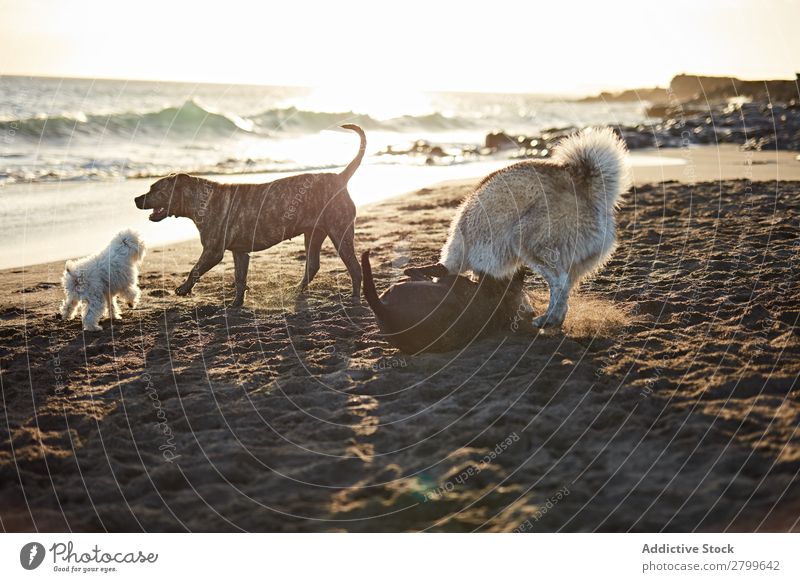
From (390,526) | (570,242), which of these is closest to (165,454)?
(390,526)

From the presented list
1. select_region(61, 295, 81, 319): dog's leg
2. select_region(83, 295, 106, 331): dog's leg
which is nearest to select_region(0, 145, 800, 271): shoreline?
select_region(61, 295, 81, 319): dog's leg

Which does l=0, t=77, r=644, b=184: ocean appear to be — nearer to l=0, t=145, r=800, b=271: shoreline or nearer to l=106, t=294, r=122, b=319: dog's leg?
l=0, t=145, r=800, b=271: shoreline

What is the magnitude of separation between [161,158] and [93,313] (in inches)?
703

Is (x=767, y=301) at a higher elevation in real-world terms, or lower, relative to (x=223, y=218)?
lower

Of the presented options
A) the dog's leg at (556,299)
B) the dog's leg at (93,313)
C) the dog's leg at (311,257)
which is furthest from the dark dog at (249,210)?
the dog's leg at (556,299)

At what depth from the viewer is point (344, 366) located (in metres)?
6.22

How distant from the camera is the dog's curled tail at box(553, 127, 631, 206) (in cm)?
647

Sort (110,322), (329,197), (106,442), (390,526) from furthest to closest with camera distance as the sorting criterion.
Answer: (329,197) → (110,322) → (106,442) → (390,526)

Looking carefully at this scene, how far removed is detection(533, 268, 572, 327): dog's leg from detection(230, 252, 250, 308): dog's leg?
141 inches

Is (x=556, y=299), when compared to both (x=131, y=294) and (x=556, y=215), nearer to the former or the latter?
(x=556, y=215)

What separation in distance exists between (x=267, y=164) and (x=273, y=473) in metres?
18.2

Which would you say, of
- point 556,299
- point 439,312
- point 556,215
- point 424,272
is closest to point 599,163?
point 556,215

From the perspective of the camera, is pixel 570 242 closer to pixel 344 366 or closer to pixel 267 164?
pixel 344 366

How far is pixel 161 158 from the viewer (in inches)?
940
